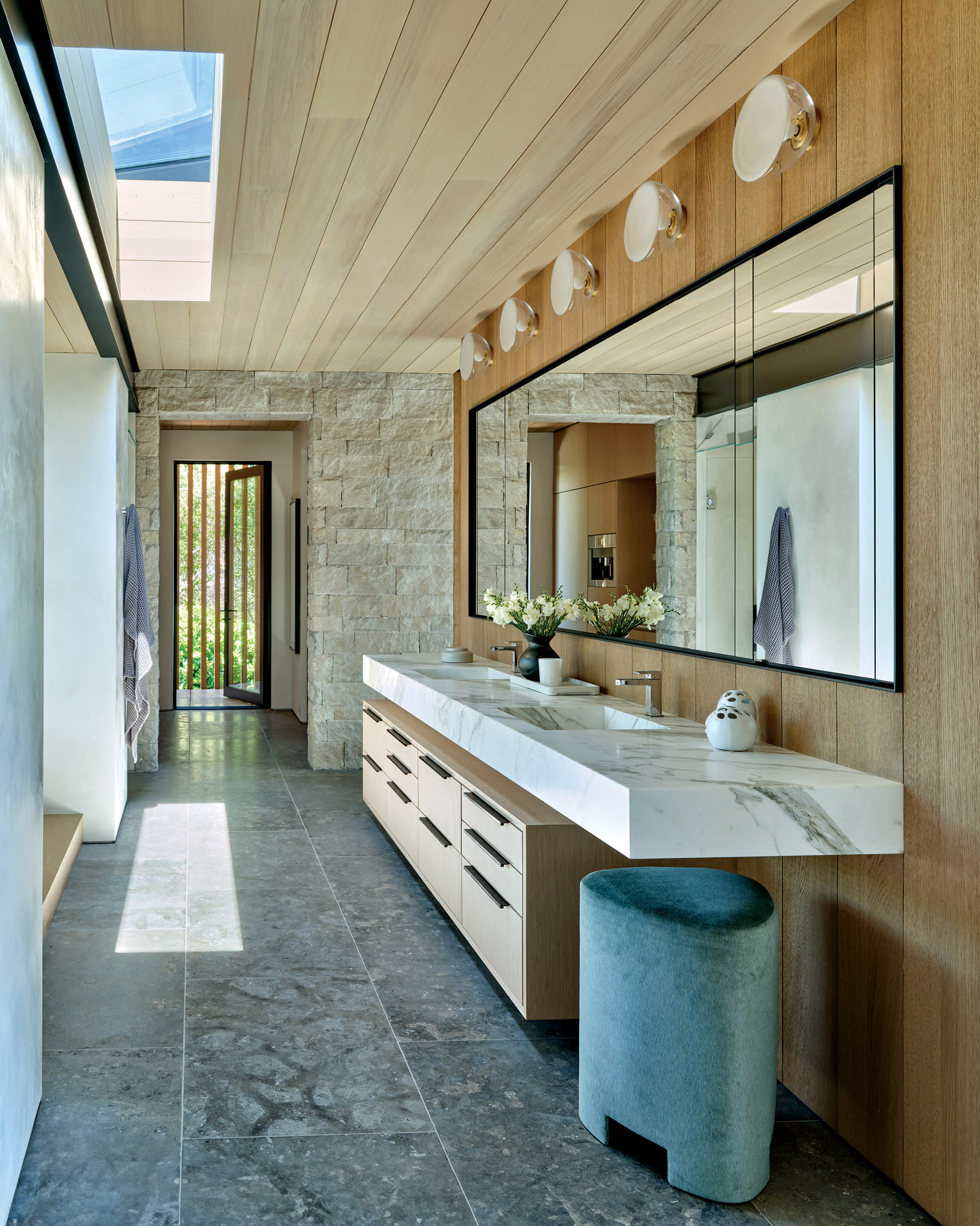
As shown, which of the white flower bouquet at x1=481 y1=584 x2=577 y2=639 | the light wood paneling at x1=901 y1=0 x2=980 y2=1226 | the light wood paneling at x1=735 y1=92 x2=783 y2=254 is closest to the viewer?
the light wood paneling at x1=901 y1=0 x2=980 y2=1226

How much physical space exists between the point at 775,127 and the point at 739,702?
4.19 ft

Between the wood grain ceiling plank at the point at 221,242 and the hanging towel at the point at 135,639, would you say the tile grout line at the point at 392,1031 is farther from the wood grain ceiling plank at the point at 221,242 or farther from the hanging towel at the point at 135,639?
the wood grain ceiling plank at the point at 221,242

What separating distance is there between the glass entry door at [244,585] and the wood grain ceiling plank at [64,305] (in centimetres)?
508

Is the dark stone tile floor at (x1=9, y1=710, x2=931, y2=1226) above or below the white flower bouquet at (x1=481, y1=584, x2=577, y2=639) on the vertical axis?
below

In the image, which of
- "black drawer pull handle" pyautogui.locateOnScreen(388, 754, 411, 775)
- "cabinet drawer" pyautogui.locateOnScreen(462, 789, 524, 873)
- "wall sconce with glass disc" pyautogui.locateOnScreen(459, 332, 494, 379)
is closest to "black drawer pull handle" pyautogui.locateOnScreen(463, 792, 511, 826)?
"cabinet drawer" pyautogui.locateOnScreen(462, 789, 524, 873)

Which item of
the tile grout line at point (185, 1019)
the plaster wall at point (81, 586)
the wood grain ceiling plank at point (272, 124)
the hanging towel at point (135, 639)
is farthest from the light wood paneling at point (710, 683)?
the hanging towel at point (135, 639)

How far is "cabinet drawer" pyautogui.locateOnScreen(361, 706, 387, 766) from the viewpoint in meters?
4.87

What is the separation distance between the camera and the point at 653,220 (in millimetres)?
2977

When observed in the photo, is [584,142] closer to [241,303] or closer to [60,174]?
[60,174]

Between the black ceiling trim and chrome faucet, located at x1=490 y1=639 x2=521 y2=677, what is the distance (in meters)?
2.07

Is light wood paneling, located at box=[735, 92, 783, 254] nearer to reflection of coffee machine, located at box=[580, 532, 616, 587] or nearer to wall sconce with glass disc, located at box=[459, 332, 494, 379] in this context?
reflection of coffee machine, located at box=[580, 532, 616, 587]

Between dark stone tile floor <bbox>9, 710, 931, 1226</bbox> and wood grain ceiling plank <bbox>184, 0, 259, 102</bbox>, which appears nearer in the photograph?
dark stone tile floor <bbox>9, 710, 931, 1226</bbox>

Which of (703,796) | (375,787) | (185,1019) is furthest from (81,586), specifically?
(703,796)

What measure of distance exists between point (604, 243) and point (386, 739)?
226cm
